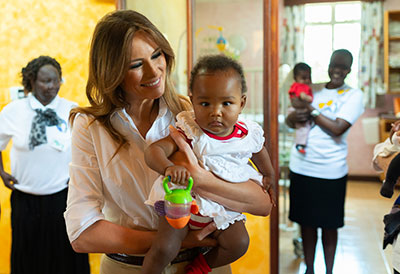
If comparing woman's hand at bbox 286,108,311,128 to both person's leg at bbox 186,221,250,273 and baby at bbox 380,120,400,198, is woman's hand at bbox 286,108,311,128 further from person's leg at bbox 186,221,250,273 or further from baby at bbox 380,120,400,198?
person's leg at bbox 186,221,250,273

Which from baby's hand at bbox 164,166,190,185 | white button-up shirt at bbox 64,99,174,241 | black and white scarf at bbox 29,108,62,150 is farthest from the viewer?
black and white scarf at bbox 29,108,62,150

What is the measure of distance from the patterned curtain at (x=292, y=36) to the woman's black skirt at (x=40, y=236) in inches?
67.9

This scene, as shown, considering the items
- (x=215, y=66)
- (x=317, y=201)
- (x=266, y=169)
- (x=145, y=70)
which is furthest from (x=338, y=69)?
(x=145, y=70)

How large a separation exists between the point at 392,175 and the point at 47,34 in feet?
8.17

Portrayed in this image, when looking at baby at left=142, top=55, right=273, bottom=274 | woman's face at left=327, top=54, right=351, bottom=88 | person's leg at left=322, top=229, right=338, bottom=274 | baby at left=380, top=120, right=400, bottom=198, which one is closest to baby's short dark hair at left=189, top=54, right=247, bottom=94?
baby at left=142, top=55, right=273, bottom=274

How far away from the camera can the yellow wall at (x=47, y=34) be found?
3.14m

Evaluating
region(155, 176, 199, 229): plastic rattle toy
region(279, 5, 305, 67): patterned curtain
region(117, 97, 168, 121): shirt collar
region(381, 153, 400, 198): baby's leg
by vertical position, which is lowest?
region(381, 153, 400, 198): baby's leg

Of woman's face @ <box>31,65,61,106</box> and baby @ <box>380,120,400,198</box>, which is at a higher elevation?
woman's face @ <box>31,65,61,106</box>

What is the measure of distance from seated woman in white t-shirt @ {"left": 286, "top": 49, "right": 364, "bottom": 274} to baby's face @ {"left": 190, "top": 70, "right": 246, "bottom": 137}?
122cm

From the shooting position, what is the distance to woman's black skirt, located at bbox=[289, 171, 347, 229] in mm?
2494

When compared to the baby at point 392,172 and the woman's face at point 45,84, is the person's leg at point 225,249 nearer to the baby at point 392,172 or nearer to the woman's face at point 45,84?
the baby at point 392,172

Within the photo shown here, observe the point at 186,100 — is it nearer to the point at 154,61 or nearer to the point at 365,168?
the point at 154,61

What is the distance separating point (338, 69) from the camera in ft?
7.82

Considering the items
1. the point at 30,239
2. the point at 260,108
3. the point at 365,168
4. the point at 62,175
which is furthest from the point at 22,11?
the point at 365,168
